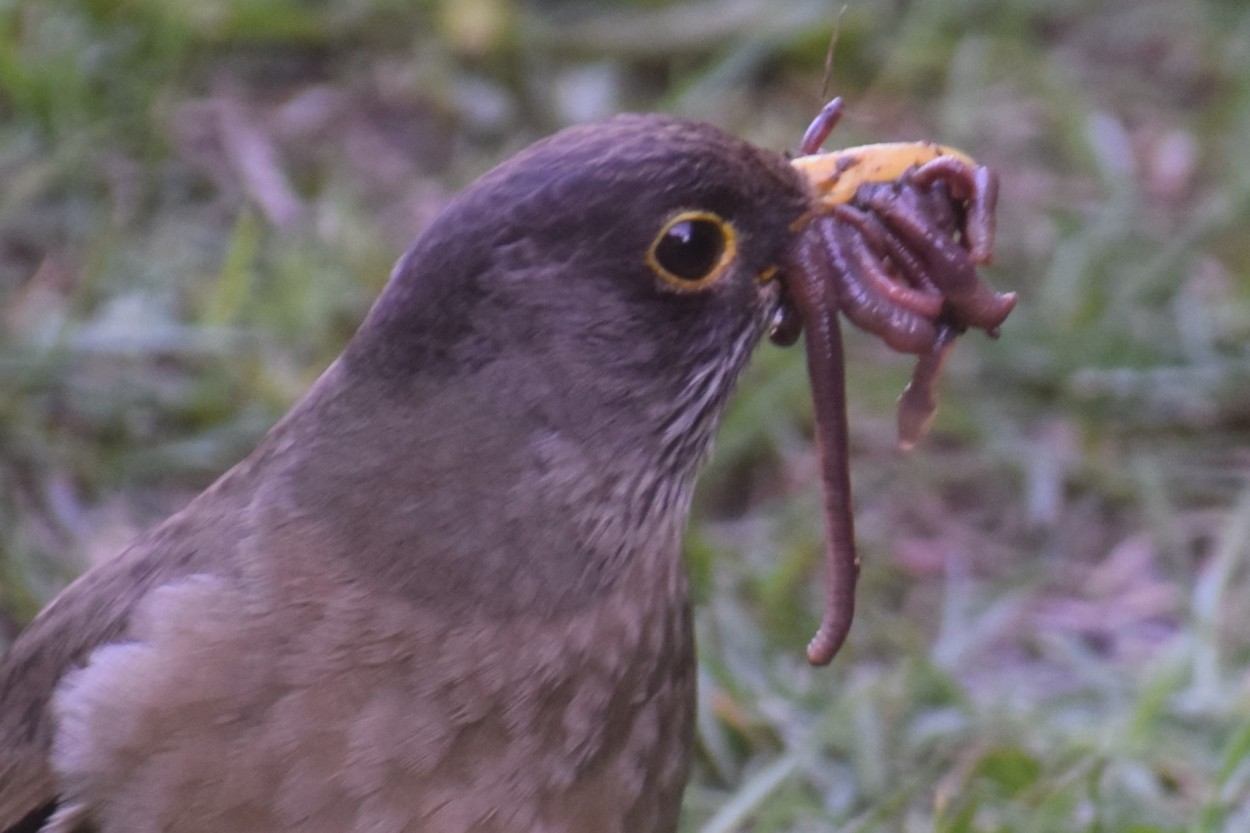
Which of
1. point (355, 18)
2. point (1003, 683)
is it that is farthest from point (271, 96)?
point (1003, 683)

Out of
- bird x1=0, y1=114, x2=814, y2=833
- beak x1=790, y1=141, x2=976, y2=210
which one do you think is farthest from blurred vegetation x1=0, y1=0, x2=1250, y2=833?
beak x1=790, y1=141, x2=976, y2=210

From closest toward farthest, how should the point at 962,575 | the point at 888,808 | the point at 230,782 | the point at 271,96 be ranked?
the point at 230,782, the point at 888,808, the point at 962,575, the point at 271,96

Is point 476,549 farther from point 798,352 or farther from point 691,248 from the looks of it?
point 798,352

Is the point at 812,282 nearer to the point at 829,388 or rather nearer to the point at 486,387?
the point at 829,388

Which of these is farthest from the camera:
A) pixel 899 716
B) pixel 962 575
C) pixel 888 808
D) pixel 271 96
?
pixel 271 96

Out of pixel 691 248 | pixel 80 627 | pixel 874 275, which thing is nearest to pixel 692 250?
pixel 691 248

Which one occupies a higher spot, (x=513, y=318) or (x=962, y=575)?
(x=513, y=318)

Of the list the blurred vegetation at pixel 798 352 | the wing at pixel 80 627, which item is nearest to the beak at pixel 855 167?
the wing at pixel 80 627
